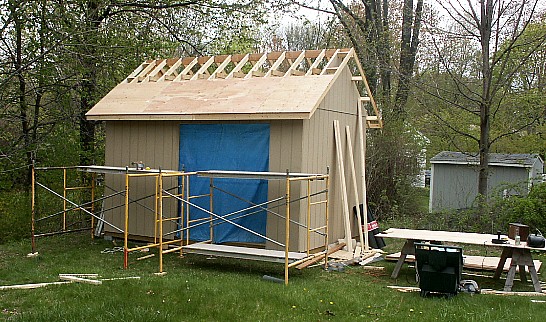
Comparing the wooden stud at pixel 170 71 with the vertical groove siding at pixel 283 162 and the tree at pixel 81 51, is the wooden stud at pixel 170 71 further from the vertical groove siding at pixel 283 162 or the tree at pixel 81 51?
the vertical groove siding at pixel 283 162

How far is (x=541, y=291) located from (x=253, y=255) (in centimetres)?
430

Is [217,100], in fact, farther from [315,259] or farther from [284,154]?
[315,259]

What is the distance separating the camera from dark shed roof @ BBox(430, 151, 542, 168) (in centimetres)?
2094

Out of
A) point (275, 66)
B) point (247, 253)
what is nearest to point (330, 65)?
point (275, 66)

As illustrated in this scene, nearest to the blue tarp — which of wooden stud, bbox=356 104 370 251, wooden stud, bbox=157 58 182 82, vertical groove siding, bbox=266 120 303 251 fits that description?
vertical groove siding, bbox=266 120 303 251

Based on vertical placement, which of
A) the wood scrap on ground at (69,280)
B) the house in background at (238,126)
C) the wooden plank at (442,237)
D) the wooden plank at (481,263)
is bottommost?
the wood scrap on ground at (69,280)

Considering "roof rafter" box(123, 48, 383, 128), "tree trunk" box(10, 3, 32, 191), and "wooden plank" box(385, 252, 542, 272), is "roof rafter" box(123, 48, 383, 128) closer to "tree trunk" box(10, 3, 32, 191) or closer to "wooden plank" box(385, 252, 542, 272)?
"tree trunk" box(10, 3, 32, 191)

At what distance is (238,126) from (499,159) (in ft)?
47.0

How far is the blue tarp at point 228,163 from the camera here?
1078 cm

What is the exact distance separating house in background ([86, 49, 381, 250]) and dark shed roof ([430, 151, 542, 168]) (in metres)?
9.73

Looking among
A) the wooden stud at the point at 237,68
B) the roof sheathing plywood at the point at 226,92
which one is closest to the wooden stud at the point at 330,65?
the roof sheathing plywood at the point at 226,92

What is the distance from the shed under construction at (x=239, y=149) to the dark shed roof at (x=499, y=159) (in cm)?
962

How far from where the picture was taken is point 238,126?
36.1 feet

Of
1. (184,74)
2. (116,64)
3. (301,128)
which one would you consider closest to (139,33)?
(116,64)
